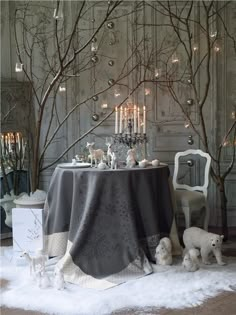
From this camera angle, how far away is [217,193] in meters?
5.16

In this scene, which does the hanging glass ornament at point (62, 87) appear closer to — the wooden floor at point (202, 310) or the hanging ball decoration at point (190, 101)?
the hanging ball decoration at point (190, 101)

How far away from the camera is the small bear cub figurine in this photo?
12.0 feet

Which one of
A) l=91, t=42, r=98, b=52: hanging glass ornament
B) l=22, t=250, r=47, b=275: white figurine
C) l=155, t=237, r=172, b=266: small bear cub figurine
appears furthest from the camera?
l=91, t=42, r=98, b=52: hanging glass ornament

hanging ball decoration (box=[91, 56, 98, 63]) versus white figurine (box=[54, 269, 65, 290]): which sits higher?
hanging ball decoration (box=[91, 56, 98, 63])

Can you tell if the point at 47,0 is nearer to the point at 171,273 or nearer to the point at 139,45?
the point at 139,45

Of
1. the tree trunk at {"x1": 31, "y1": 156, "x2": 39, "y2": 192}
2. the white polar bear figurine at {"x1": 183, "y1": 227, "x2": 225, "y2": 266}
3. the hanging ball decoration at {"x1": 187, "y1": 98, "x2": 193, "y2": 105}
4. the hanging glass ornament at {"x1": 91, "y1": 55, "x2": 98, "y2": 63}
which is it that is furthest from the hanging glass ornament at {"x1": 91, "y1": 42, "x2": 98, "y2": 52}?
the white polar bear figurine at {"x1": 183, "y1": 227, "x2": 225, "y2": 266}

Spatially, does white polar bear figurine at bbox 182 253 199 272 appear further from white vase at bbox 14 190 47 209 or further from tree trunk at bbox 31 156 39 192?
tree trunk at bbox 31 156 39 192

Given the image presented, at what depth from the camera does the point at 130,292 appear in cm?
318

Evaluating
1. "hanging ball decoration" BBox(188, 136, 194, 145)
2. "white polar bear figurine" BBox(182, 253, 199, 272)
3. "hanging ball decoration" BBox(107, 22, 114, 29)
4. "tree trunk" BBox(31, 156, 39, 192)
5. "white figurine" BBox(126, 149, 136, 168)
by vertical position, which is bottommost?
"white polar bear figurine" BBox(182, 253, 199, 272)

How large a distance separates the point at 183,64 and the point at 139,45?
0.54 meters

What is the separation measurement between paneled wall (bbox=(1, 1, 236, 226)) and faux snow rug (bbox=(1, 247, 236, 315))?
1.82m

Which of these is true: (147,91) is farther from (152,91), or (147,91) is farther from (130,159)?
(130,159)

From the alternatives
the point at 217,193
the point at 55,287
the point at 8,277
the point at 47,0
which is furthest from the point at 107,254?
the point at 47,0

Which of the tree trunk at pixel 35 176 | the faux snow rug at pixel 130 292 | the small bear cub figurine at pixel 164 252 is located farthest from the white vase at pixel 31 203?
→ the small bear cub figurine at pixel 164 252
